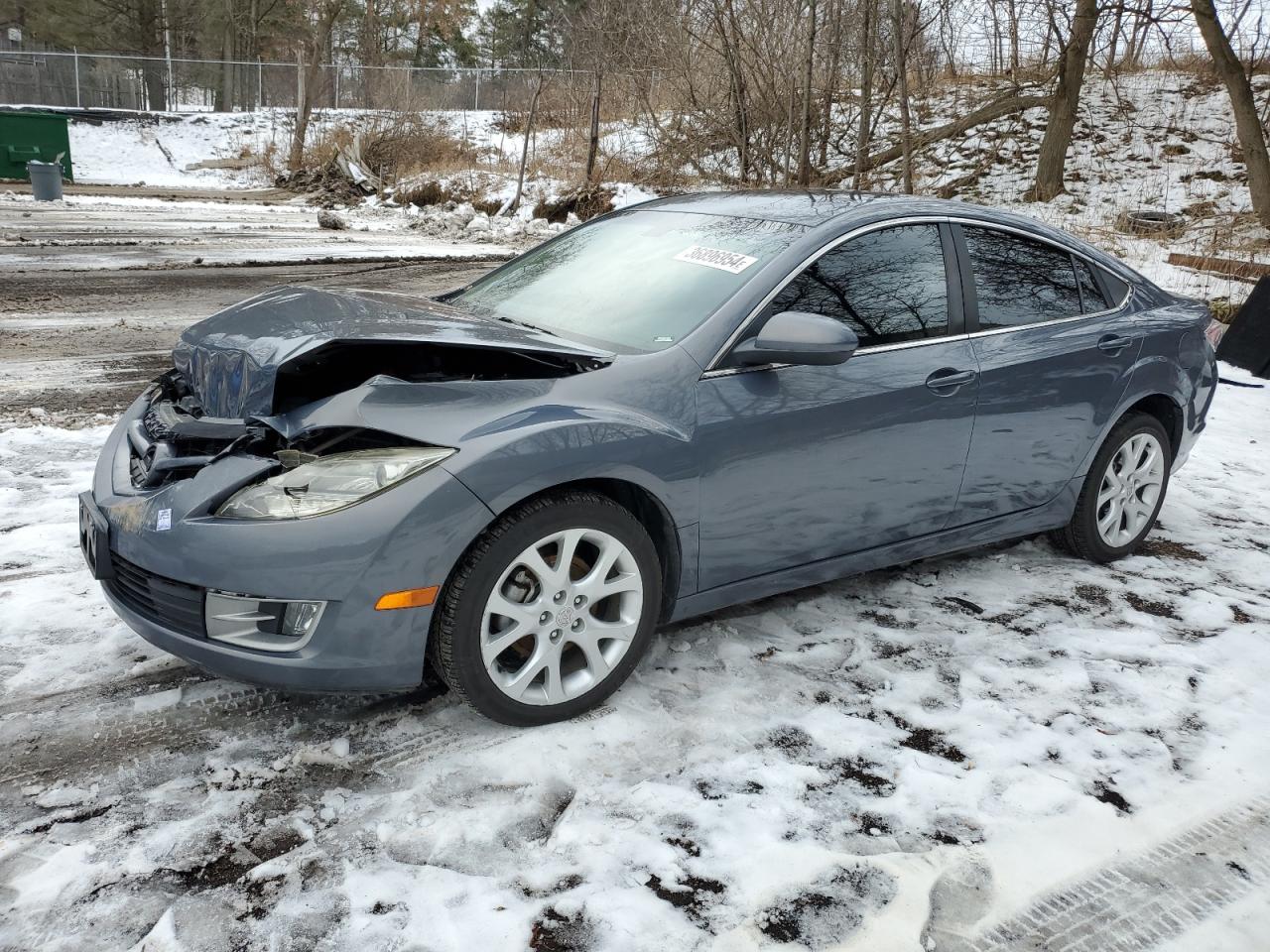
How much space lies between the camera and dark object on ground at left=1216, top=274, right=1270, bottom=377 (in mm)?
9234

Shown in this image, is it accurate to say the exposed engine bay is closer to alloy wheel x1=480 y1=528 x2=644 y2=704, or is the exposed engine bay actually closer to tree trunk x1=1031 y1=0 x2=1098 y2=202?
alloy wheel x1=480 y1=528 x2=644 y2=704

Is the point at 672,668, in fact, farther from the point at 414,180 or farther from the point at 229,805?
the point at 414,180

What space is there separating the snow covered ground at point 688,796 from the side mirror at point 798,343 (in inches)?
42.8

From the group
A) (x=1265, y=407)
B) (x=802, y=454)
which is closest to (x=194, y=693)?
(x=802, y=454)

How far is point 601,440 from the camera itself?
2.96 metres

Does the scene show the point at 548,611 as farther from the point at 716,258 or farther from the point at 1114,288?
the point at 1114,288

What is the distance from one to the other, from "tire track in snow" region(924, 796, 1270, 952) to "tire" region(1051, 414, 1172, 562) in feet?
6.31

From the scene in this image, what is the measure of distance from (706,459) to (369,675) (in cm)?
120

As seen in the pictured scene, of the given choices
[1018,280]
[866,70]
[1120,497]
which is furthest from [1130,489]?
[866,70]

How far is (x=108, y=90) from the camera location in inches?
1395

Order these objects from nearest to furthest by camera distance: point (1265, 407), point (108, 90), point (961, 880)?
1. point (961, 880)
2. point (1265, 407)
3. point (108, 90)

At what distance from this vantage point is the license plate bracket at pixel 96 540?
2951 millimetres

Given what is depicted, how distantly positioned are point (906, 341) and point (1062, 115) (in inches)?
650

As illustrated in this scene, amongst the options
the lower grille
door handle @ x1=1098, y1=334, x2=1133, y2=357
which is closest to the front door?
door handle @ x1=1098, y1=334, x2=1133, y2=357
